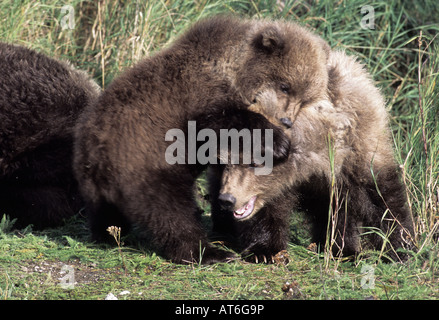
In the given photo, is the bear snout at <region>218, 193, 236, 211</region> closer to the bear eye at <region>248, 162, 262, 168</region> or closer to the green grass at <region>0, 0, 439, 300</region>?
the bear eye at <region>248, 162, 262, 168</region>

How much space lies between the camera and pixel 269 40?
459 cm

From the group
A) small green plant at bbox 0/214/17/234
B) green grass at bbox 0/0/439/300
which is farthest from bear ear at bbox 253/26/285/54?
small green plant at bbox 0/214/17/234

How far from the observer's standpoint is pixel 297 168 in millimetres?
4441

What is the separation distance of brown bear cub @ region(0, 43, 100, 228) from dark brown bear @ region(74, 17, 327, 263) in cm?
70

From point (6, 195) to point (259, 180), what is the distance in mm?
2047

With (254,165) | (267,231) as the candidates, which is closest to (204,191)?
(267,231)

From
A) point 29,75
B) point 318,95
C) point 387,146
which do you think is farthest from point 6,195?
point 387,146

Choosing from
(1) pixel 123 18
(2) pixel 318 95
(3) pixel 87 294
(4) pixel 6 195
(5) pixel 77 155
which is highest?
(1) pixel 123 18

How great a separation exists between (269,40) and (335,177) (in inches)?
40.1

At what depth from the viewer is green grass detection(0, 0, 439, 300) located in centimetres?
394

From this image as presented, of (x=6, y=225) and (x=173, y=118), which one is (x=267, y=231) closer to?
(x=173, y=118)

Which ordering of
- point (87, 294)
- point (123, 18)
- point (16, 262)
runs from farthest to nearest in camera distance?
point (123, 18) < point (16, 262) < point (87, 294)

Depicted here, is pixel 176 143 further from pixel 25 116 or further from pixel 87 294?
pixel 25 116

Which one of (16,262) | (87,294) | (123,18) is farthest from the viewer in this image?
(123,18)
